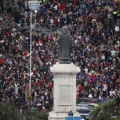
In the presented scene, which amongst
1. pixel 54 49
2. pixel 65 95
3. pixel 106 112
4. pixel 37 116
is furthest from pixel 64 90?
pixel 54 49

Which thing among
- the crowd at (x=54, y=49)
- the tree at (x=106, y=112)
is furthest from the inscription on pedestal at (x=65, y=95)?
the crowd at (x=54, y=49)

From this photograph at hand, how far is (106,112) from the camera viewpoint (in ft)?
168

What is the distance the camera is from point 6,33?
78.6 m

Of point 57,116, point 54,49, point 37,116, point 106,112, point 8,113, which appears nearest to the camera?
point 8,113

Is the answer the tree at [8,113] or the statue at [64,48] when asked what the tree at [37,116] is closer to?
the tree at [8,113]

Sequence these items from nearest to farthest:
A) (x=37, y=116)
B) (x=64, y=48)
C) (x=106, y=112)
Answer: (x=106, y=112) < (x=37, y=116) < (x=64, y=48)

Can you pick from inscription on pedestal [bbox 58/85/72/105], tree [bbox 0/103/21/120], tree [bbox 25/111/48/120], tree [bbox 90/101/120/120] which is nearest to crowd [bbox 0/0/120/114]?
inscription on pedestal [bbox 58/85/72/105]

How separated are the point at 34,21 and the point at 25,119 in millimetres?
30942

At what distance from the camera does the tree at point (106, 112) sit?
5100 cm

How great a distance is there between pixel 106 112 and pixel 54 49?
24572mm

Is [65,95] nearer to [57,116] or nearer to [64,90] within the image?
[64,90]

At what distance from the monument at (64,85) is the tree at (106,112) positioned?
1689mm

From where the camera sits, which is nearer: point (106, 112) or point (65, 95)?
point (106, 112)

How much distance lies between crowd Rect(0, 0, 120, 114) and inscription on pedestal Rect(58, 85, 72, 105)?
9.31 meters
